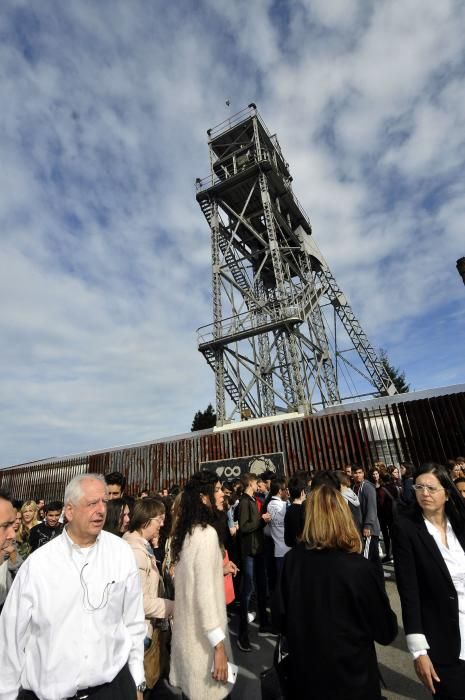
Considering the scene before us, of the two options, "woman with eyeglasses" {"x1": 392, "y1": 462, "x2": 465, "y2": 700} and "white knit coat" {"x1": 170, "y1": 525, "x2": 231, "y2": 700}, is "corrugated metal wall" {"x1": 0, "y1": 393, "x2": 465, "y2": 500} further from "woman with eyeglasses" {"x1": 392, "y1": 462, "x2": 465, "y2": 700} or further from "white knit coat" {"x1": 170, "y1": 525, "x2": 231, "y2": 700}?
"white knit coat" {"x1": 170, "y1": 525, "x2": 231, "y2": 700}

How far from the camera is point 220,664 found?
2.20 metres

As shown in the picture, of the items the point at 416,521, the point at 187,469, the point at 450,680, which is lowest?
the point at 450,680

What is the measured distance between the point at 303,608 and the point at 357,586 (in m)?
0.34

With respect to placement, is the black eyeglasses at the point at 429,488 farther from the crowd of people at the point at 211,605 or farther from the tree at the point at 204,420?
the tree at the point at 204,420

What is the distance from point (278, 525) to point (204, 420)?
95.8ft

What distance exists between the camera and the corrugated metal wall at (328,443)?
10.9 meters

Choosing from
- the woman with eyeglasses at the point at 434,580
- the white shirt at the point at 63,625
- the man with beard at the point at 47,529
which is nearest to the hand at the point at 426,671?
the woman with eyeglasses at the point at 434,580

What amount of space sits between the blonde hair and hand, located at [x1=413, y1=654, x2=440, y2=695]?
2.36 ft

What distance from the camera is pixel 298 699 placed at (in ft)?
6.39

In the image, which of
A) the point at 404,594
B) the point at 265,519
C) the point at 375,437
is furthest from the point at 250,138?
the point at 404,594

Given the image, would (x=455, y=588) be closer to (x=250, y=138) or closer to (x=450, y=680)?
(x=450, y=680)

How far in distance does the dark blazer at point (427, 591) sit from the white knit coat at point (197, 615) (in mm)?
1192

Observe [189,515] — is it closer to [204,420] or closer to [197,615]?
[197,615]

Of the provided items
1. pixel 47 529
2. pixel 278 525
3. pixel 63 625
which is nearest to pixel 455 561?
pixel 63 625
